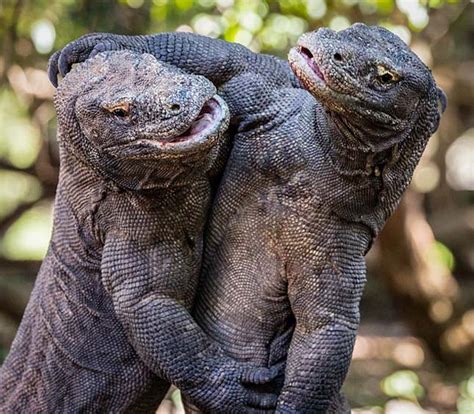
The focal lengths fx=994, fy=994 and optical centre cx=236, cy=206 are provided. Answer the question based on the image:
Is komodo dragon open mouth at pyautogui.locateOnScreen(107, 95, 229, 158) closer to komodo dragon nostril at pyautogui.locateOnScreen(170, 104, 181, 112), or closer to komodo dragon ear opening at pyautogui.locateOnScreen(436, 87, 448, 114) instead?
komodo dragon nostril at pyautogui.locateOnScreen(170, 104, 181, 112)

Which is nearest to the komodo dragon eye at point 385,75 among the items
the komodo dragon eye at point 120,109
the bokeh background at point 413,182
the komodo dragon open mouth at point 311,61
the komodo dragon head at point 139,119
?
the komodo dragon open mouth at point 311,61

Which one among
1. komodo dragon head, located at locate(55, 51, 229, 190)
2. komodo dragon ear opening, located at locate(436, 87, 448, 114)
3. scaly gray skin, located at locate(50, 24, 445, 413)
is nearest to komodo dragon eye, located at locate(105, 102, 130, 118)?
komodo dragon head, located at locate(55, 51, 229, 190)

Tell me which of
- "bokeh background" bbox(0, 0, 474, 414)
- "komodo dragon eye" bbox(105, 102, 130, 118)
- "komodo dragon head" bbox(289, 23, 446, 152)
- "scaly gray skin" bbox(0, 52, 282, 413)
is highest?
"komodo dragon head" bbox(289, 23, 446, 152)

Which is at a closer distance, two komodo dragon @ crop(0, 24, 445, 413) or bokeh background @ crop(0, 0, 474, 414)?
two komodo dragon @ crop(0, 24, 445, 413)

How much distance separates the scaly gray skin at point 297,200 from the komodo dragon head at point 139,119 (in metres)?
0.15

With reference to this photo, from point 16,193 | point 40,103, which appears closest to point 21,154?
point 16,193

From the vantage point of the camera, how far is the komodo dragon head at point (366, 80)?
2.03m

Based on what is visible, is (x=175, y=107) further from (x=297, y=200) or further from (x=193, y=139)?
(x=297, y=200)

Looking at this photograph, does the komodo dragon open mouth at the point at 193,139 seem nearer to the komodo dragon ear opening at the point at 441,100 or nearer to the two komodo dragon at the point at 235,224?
the two komodo dragon at the point at 235,224

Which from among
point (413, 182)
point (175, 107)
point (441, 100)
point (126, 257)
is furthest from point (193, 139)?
point (413, 182)

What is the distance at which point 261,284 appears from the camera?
94.3 inches

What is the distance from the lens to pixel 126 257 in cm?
228

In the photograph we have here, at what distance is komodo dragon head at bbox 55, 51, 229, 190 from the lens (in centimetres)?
202

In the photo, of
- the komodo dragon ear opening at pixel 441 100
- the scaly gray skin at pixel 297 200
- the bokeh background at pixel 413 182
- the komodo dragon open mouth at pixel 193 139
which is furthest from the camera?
the bokeh background at pixel 413 182
